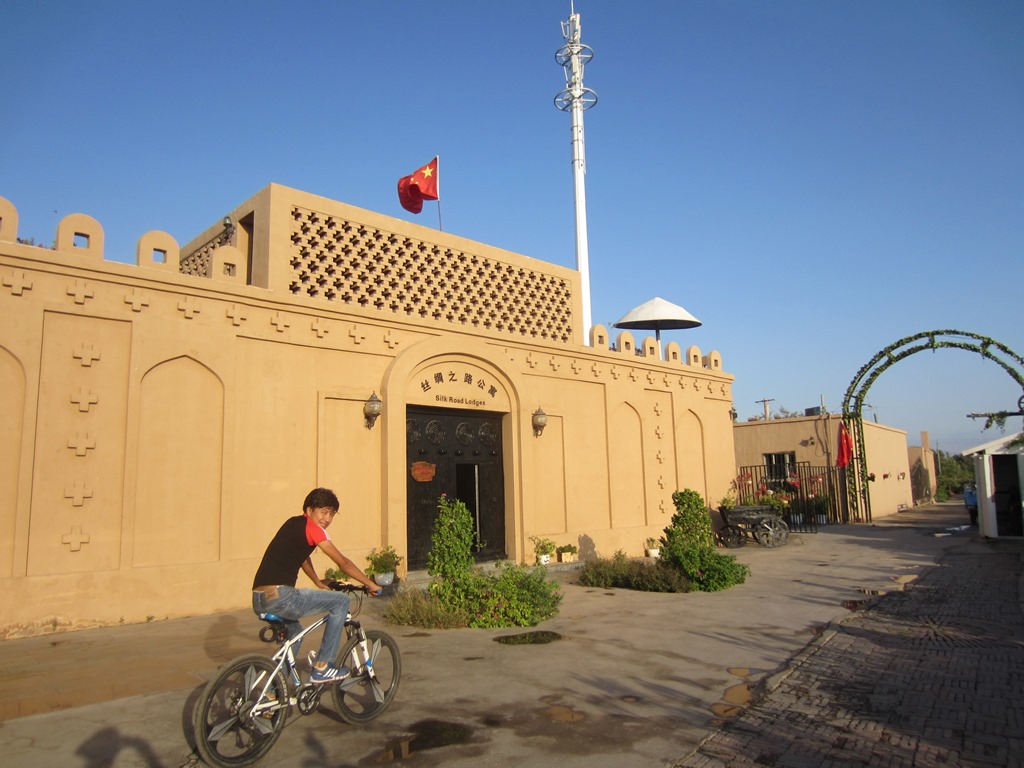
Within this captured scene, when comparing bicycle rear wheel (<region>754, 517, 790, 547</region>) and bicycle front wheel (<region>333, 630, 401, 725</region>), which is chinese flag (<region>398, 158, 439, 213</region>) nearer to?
bicycle front wheel (<region>333, 630, 401, 725</region>)

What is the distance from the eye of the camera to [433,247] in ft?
43.4

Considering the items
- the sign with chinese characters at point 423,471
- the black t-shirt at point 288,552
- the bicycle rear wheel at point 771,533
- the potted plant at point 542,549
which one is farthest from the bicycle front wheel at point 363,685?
the bicycle rear wheel at point 771,533

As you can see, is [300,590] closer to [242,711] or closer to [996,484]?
[242,711]

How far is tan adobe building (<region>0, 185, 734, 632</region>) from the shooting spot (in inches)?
341

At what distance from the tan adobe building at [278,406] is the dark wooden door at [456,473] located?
39 millimetres

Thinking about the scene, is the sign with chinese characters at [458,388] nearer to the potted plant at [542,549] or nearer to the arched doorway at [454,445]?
the arched doorway at [454,445]

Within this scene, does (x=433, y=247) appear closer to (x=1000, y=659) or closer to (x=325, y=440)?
(x=325, y=440)

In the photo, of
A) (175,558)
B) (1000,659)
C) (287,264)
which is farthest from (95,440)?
(1000,659)

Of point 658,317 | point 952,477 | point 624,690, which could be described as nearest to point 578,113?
point 658,317

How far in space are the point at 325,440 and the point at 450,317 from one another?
350 cm

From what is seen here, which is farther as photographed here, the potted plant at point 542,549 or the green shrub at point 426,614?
the potted plant at point 542,549

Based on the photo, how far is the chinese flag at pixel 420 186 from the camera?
45.8ft

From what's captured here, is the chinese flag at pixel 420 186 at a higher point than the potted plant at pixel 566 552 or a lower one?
higher

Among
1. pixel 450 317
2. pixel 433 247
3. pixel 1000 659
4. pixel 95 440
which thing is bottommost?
pixel 1000 659
